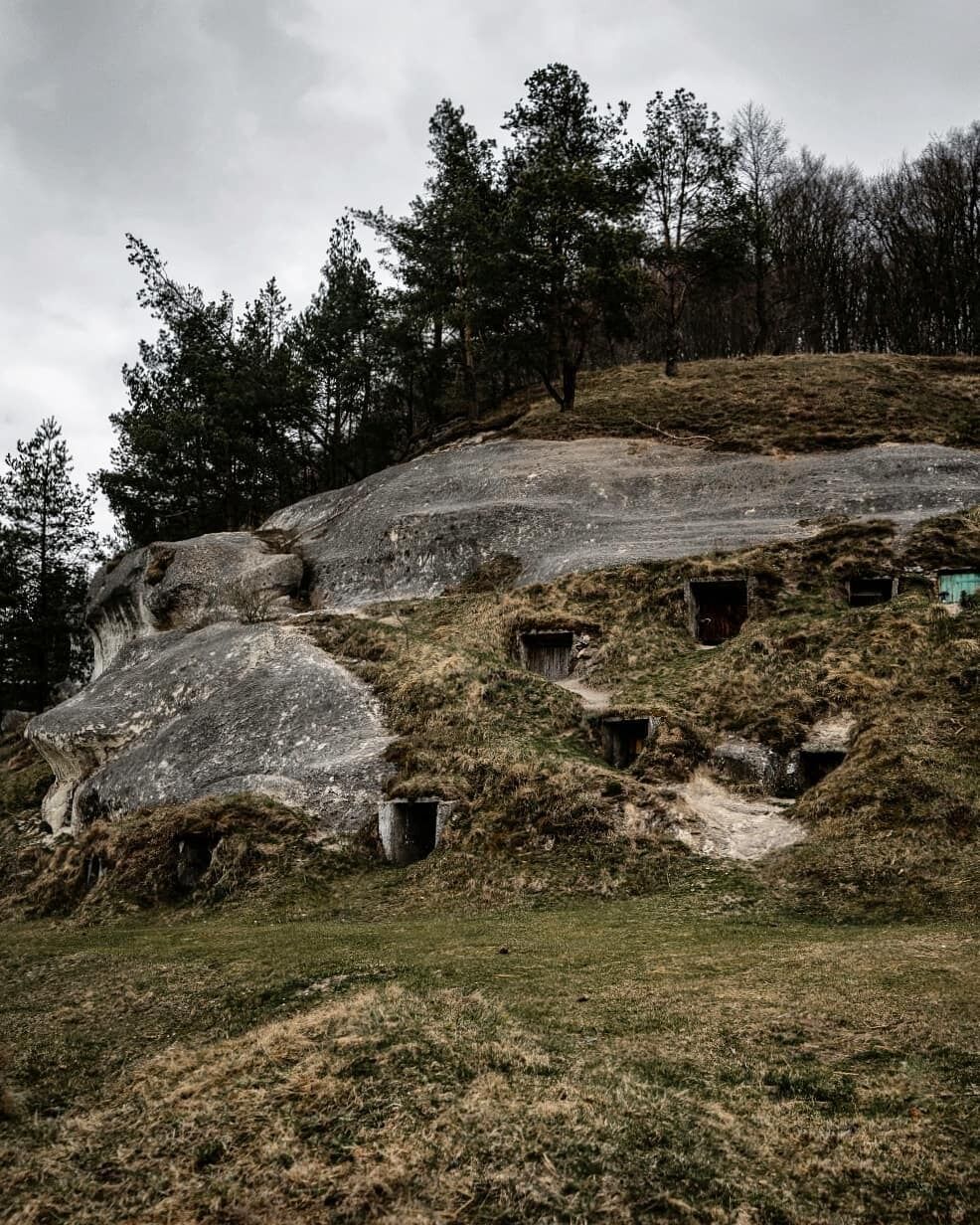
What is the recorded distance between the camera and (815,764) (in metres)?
20.5

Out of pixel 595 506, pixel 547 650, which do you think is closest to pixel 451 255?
pixel 595 506

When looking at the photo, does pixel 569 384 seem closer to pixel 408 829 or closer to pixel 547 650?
pixel 547 650

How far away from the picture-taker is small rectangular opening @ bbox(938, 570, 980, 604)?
2523cm

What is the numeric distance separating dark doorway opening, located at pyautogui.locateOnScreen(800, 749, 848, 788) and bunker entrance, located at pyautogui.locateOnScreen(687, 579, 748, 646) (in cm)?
819

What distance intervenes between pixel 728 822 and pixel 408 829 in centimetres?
684

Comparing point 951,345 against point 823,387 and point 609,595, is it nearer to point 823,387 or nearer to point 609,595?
point 823,387

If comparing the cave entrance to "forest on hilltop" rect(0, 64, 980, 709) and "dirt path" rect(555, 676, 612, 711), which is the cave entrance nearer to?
"dirt path" rect(555, 676, 612, 711)

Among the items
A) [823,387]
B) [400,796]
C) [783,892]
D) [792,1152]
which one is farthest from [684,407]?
[792,1152]

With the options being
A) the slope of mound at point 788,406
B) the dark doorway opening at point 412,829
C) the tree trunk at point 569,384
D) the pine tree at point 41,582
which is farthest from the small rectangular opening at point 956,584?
the pine tree at point 41,582

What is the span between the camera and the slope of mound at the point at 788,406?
39812 millimetres

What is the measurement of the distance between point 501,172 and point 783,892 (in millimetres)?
42441

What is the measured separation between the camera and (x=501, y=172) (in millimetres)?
48000

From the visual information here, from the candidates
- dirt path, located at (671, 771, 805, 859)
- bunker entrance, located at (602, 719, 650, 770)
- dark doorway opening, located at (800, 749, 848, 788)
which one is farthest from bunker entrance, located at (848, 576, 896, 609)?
dirt path, located at (671, 771, 805, 859)

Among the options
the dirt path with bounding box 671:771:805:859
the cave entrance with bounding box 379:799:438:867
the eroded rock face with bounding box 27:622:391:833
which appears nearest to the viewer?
the dirt path with bounding box 671:771:805:859
